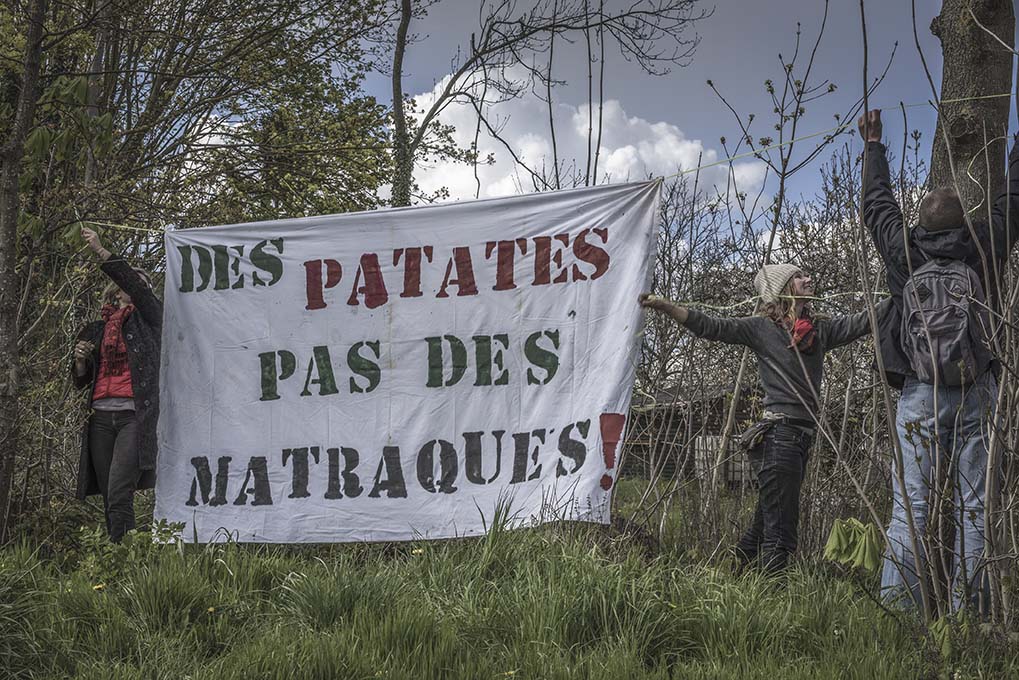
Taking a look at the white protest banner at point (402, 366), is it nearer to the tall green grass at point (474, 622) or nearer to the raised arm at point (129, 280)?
the raised arm at point (129, 280)

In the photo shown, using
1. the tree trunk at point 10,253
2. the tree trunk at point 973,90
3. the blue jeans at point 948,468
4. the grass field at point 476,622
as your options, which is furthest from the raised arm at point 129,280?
the tree trunk at point 973,90

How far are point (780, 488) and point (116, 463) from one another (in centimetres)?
332

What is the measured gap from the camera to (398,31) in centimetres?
1499

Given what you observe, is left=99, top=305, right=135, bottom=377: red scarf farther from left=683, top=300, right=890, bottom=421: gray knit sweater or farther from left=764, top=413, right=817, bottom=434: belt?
left=764, top=413, right=817, bottom=434: belt

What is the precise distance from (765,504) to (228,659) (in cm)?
231

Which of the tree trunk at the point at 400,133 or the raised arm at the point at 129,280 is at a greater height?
the tree trunk at the point at 400,133

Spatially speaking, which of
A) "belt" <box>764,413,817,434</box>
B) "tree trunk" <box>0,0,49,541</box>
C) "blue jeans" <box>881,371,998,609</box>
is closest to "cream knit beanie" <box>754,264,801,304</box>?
"belt" <box>764,413,817,434</box>

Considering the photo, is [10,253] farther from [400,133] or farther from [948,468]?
[400,133]

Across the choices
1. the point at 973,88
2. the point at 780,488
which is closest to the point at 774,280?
the point at 780,488

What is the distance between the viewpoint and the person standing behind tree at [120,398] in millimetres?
5156

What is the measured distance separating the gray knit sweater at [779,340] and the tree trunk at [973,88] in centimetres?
84

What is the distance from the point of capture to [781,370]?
434cm

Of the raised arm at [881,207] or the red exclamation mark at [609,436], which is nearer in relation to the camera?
the raised arm at [881,207]

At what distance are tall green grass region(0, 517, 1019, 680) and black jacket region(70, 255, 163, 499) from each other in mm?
887
